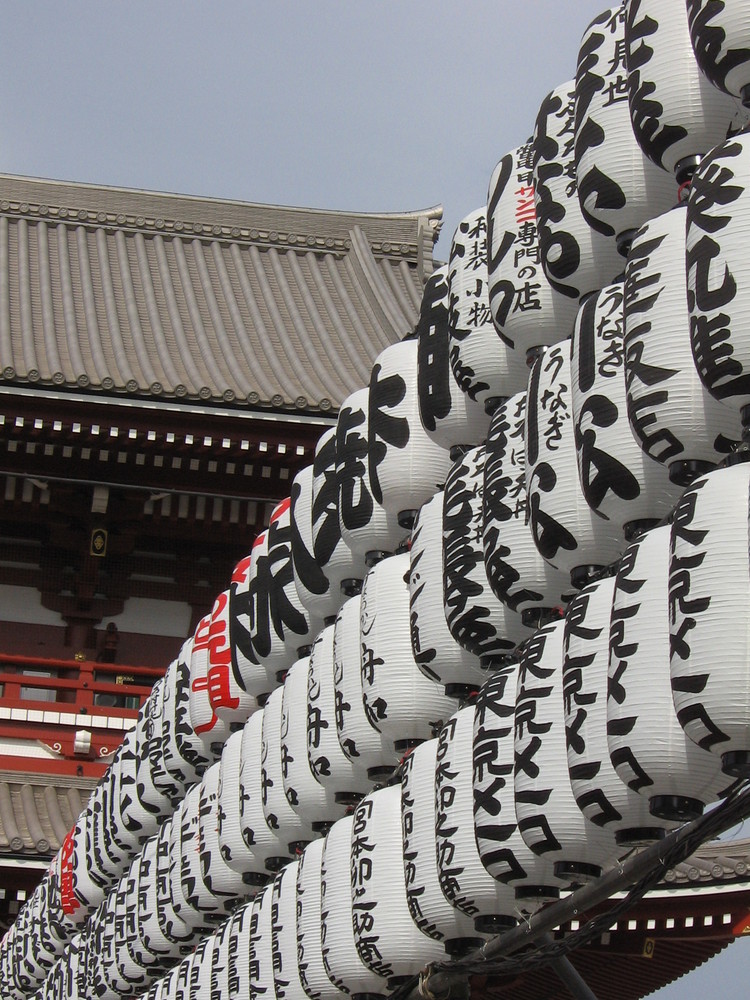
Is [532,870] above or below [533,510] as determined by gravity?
below

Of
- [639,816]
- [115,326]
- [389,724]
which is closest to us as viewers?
[639,816]

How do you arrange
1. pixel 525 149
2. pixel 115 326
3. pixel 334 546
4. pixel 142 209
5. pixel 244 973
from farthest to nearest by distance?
pixel 142 209 → pixel 115 326 → pixel 244 973 → pixel 334 546 → pixel 525 149

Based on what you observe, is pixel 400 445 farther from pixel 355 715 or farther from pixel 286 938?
pixel 286 938

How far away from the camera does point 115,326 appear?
1338 centimetres

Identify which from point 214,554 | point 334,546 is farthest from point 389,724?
point 214,554

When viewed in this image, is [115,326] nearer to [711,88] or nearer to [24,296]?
[24,296]

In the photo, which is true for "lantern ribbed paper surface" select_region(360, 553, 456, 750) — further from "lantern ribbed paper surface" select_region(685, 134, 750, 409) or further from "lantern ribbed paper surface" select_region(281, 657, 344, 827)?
"lantern ribbed paper surface" select_region(685, 134, 750, 409)

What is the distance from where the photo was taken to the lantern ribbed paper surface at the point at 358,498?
5.68 metres

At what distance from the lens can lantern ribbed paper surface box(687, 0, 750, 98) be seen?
3598 mm

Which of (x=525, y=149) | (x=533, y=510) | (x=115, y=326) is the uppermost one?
(x=115, y=326)

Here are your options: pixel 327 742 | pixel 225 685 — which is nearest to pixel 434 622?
pixel 327 742

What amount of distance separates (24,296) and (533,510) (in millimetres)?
10233

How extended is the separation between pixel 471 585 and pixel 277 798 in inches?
78.6

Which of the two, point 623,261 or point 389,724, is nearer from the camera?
point 623,261
